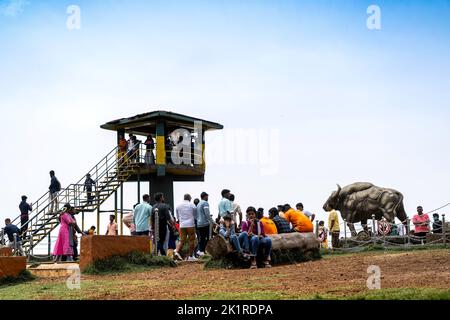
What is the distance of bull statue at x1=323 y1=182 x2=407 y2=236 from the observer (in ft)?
110

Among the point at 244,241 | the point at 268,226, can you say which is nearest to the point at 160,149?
the point at 268,226

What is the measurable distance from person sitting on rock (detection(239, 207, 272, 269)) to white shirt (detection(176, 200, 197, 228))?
271 cm

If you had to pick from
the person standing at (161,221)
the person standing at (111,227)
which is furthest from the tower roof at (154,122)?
the person standing at (161,221)

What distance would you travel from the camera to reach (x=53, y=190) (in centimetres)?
2669

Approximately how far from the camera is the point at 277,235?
1609cm

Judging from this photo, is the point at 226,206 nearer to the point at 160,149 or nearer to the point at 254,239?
the point at 254,239

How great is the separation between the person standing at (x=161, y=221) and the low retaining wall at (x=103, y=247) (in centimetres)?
168

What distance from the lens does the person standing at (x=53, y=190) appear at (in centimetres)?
2639

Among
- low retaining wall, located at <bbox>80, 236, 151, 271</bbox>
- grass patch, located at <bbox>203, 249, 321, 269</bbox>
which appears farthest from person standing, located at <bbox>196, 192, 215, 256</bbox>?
low retaining wall, located at <bbox>80, 236, 151, 271</bbox>

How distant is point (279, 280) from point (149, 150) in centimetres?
1805

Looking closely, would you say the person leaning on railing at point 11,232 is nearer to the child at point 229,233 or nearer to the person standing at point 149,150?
the person standing at point 149,150

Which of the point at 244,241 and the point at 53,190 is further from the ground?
the point at 53,190
